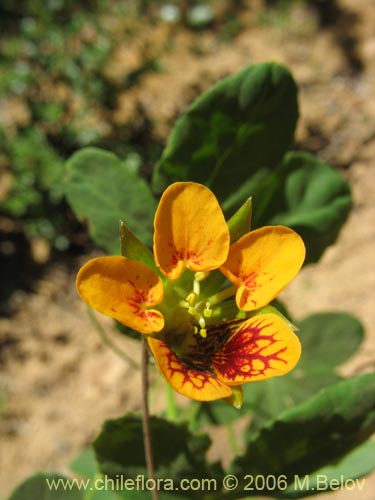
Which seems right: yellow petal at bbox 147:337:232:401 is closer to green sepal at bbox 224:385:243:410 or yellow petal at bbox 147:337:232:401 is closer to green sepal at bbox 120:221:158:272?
green sepal at bbox 224:385:243:410

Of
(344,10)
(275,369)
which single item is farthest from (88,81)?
(275,369)

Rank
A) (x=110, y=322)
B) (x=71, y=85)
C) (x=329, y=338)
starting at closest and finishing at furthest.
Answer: (x=329, y=338), (x=110, y=322), (x=71, y=85)

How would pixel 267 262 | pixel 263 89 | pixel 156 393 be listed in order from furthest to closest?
pixel 156 393, pixel 263 89, pixel 267 262

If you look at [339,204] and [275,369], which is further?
[339,204]

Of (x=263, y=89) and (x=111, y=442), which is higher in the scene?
(x=263, y=89)

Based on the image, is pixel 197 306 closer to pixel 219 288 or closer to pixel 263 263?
pixel 219 288

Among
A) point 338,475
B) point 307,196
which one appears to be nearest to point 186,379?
point 338,475

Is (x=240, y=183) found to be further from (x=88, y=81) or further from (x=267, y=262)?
(x=88, y=81)
